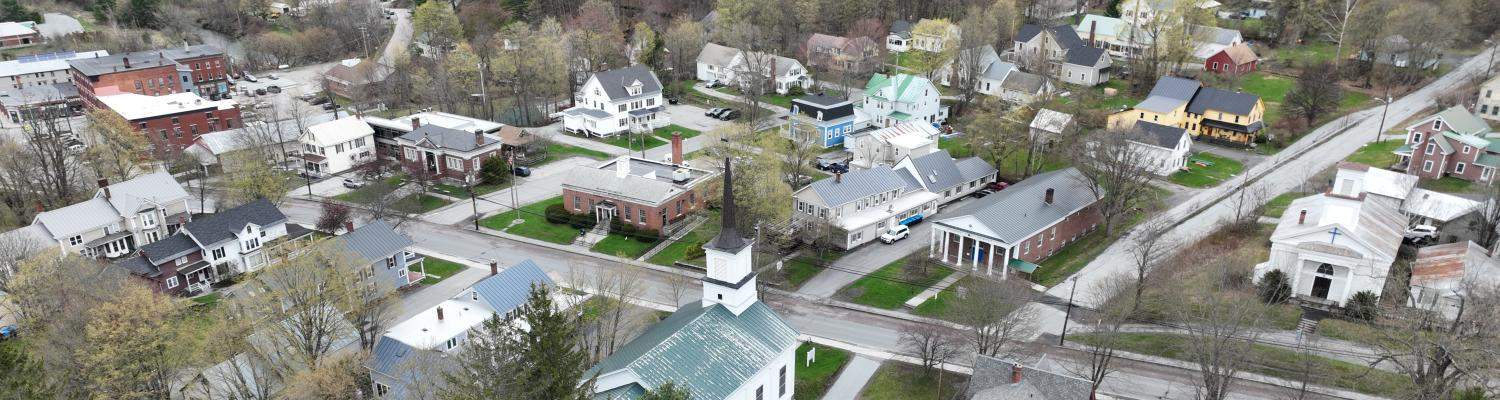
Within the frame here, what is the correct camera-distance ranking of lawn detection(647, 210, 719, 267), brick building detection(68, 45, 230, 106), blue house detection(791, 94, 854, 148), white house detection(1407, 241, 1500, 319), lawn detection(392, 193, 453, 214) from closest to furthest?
1. white house detection(1407, 241, 1500, 319)
2. lawn detection(647, 210, 719, 267)
3. lawn detection(392, 193, 453, 214)
4. blue house detection(791, 94, 854, 148)
5. brick building detection(68, 45, 230, 106)

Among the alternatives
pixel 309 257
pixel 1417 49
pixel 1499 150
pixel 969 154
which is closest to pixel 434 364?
pixel 309 257

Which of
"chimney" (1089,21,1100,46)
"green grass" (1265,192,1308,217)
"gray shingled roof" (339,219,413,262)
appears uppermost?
"chimney" (1089,21,1100,46)

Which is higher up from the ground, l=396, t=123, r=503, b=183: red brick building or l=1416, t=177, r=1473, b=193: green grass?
l=1416, t=177, r=1473, b=193: green grass

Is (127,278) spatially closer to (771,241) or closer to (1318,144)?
(771,241)

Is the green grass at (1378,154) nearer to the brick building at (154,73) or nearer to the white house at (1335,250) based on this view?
the white house at (1335,250)

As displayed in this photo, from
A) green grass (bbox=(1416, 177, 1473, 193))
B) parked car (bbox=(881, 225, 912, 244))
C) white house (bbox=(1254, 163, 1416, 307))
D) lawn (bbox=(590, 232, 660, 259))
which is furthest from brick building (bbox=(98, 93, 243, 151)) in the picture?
green grass (bbox=(1416, 177, 1473, 193))

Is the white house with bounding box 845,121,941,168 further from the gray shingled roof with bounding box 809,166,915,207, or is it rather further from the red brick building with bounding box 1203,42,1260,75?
the red brick building with bounding box 1203,42,1260,75
